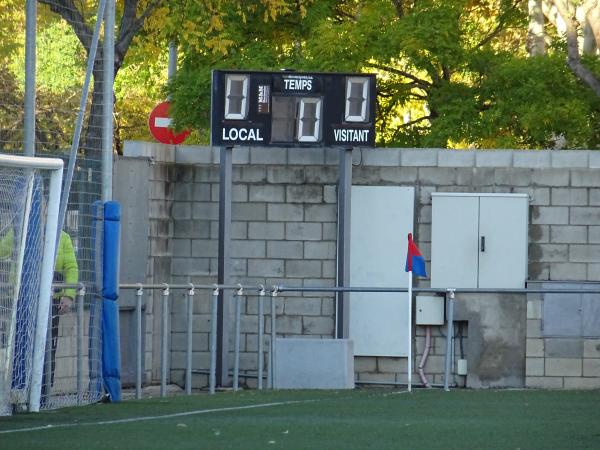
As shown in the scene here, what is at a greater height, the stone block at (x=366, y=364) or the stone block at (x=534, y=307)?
the stone block at (x=534, y=307)

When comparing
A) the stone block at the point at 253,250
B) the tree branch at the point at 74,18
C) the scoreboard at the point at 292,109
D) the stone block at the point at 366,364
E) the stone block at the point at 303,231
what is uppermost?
the tree branch at the point at 74,18

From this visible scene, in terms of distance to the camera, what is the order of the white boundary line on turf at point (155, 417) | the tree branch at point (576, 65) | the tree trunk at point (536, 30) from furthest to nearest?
the tree trunk at point (536, 30) < the tree branch at point (576, 65) < the white boundary line on turf at point (155, 417)

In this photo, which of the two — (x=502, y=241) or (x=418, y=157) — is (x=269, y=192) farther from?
(x=502, y=241)

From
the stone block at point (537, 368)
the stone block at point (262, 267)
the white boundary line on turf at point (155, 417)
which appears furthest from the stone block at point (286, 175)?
the white boundary line on turf at point (155, 417)

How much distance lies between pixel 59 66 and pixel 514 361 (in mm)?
7630

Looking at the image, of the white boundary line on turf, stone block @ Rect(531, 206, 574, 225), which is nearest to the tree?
the white boundary line on turf

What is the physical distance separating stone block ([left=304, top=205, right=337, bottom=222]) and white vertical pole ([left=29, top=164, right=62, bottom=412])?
23.3 feet

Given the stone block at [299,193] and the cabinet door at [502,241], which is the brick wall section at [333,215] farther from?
the cabinet door at [502,241]

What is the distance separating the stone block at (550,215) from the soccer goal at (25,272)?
26.5 ft

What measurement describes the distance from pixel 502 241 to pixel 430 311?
1.18 m

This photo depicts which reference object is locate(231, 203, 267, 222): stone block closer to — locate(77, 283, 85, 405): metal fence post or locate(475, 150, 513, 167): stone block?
locate(475, 150, 513, 167): stone block

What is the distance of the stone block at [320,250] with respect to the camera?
19.6 metres

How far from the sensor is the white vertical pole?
41.7ft

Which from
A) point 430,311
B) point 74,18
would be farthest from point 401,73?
point 74,18
